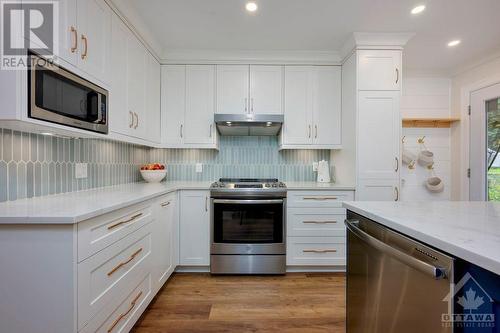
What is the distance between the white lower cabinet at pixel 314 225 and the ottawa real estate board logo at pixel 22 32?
215 centimetres

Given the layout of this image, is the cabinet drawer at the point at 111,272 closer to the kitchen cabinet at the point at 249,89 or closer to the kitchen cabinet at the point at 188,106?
the kitchen cabinet at the point at 188,106

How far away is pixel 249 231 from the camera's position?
94.9 inches

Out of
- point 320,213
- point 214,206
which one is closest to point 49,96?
point 214,206

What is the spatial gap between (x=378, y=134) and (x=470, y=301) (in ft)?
6.84

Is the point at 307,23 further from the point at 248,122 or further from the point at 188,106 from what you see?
the point at 188,106

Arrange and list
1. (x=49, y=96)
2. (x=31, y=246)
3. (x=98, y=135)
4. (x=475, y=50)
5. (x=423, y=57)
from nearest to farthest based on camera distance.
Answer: (x=31, y=246) → (x=49, y=96) → (x=98, y=135) → (x=475, y=50) → (x=423, y=57)

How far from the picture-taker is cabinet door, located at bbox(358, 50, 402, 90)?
8.02ft

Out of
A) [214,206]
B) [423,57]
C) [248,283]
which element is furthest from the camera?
[423,57]

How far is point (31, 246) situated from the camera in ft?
3.24

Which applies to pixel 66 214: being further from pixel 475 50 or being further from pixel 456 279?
pixel 475 50

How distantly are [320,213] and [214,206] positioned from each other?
1.13 m

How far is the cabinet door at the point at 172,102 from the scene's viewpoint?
2.79m

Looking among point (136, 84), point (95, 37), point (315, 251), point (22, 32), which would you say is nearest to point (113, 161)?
Answer: point (136, 84)

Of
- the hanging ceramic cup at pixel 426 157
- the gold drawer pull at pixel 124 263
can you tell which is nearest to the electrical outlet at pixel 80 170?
the gold drawer pull at pixel 124 263
